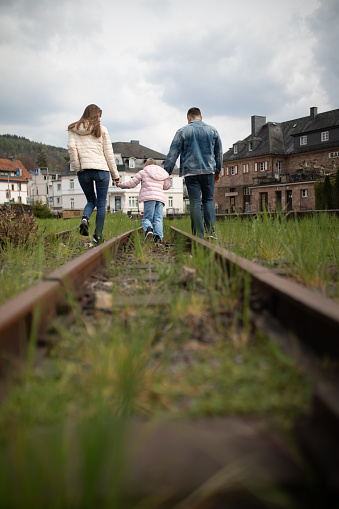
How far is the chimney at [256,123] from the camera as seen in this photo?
56487 mm

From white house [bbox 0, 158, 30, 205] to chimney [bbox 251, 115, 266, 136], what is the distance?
160 feet

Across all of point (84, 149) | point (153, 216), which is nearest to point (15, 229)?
point (84, 149)

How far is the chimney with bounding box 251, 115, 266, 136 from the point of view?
56.5 meters

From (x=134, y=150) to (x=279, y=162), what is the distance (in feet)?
84.3

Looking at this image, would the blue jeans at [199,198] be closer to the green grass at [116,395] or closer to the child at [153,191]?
the child at [153,191]

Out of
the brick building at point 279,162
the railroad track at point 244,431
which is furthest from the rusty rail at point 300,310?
the brick building at point 279,162

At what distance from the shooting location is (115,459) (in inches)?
30.0

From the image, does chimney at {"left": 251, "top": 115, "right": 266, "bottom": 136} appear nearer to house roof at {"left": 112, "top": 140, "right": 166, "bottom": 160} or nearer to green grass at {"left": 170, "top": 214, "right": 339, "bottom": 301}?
house roof at {"left": 112, "top": 140, "right": 166, "bottom": 160}

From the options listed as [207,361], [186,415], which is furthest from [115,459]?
[207,361]

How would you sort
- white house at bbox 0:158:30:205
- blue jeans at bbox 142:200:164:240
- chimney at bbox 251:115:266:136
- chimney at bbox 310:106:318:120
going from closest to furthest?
blue jeans at bbox 142:200:164:240 → chimney at bbox 310:106:318:120 → chimney at bbox 251:115:266:136 → white house at bbox 0:158:30:205

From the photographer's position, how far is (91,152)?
237 inches

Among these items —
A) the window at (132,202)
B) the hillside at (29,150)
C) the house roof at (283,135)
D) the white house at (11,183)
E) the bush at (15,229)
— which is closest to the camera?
the bush at (15,229)

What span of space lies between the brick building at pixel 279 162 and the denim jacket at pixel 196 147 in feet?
115

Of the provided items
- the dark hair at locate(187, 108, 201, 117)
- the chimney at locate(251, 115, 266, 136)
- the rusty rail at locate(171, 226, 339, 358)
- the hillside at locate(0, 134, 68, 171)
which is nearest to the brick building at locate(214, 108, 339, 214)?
the chimney at locate(251, 115, 266, 136)
